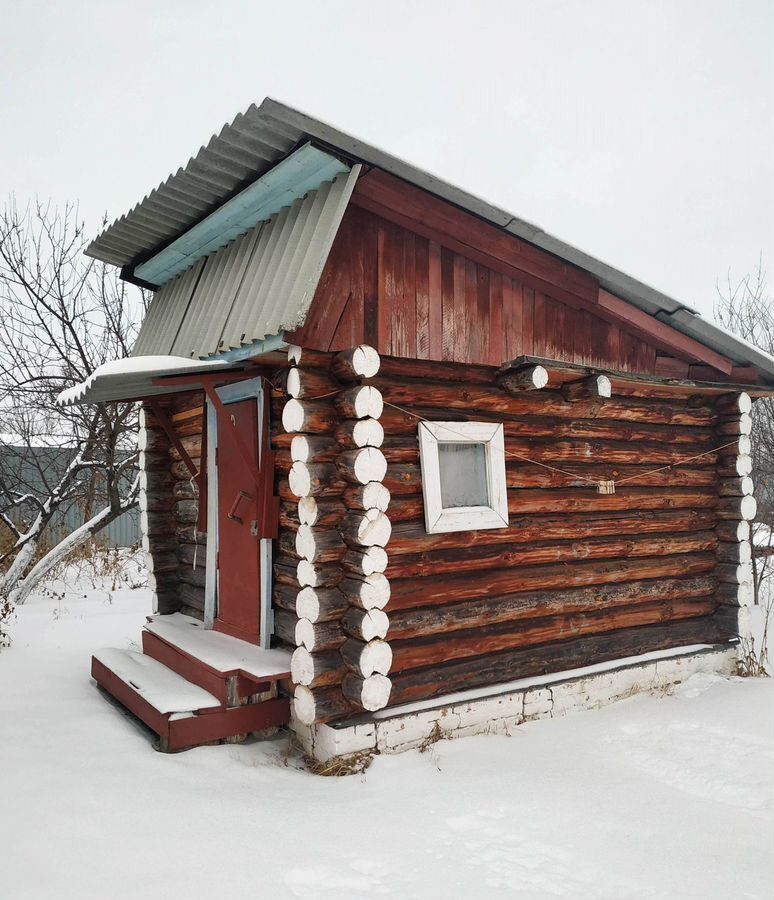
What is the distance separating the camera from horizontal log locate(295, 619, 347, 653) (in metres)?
4.78

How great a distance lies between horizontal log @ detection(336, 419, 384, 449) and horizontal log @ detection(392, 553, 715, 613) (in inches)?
43.2

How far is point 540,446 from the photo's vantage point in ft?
20.0

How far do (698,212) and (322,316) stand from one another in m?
61.6

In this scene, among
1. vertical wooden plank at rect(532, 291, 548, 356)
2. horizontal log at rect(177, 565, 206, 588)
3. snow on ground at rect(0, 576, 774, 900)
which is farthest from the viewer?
horizontal log at rect(177, 565, 206, 588)

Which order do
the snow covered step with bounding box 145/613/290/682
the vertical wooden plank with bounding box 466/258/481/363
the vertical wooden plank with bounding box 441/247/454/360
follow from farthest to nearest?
1. the vertical wooden plank with bounding box 466/258/481/363
2. the vertical wooden plank with bounding box 441/247/454/360
3. the snow covered step with bounding box 145/613/290/682

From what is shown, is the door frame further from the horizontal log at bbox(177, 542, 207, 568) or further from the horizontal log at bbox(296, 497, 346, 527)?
the horizontal log at bbox(296, 497, 346, 527)

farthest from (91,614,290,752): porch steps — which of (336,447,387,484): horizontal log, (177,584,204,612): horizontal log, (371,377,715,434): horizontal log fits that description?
(371,377,715,434): horizontal log

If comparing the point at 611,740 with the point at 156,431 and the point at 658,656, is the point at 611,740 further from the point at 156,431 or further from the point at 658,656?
the point at 156,431

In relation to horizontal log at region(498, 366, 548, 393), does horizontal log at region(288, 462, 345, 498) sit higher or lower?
lower

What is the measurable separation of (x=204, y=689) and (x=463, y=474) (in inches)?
103

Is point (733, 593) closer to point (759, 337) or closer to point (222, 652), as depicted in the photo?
point (222, 652)

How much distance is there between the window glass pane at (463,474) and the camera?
547 cm

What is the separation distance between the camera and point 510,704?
18.3 ft

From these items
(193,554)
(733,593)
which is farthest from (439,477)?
(733,593)
